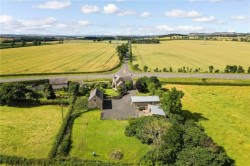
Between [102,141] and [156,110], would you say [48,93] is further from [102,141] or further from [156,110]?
[102,141]

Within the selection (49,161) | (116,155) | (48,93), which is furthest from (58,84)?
(49,161)

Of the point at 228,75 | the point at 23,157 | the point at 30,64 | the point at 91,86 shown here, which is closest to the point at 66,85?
the point at 91,86

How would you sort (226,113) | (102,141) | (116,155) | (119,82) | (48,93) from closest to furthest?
(116,155) < (102,141) < (226,113) < (48,93) < (119,82)

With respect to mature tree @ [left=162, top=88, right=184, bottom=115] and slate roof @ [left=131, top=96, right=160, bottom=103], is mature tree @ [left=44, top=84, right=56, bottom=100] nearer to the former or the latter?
slate roof @ [left=131, top=96, right=160, bottom=103]

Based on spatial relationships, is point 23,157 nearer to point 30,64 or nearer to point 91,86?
point 91,86

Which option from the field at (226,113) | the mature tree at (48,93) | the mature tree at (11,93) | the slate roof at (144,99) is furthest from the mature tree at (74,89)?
the field at (226,113)

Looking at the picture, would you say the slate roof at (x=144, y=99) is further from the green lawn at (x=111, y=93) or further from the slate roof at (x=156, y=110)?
the green lawn at (x=111, y=93)

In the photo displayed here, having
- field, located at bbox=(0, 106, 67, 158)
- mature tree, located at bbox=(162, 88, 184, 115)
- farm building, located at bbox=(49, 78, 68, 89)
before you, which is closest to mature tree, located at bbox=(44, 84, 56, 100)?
field, located at bbox=(0, 106, 67, 158)
